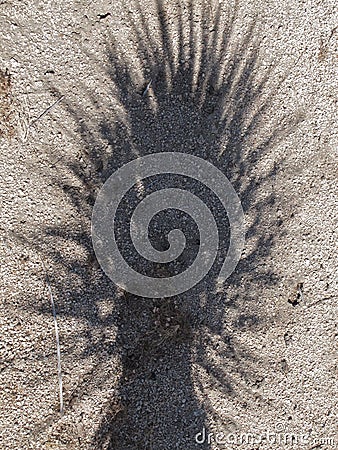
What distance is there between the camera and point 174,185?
3.70 meters

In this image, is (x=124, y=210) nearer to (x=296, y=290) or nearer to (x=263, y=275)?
(x=263, y=275)

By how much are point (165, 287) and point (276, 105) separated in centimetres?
167

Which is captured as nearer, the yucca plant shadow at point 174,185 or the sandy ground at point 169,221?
the sandy ground at point 169,221

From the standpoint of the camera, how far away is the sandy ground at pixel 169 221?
3482 mm

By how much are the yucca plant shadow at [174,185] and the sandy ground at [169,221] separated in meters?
0.01

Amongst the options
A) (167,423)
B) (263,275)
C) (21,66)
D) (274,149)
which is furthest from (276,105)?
(167,423)

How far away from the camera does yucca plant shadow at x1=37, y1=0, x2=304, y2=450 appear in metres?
3.60

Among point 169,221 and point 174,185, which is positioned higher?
point 174,185

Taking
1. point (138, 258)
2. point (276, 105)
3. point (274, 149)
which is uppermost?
point (276, 105)

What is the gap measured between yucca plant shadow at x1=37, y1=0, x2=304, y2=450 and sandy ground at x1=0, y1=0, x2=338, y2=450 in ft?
0.04

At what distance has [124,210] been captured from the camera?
3635 millimetres

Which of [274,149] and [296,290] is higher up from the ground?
[274,149]

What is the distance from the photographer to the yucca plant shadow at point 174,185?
142 inches

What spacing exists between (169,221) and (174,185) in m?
0.27
